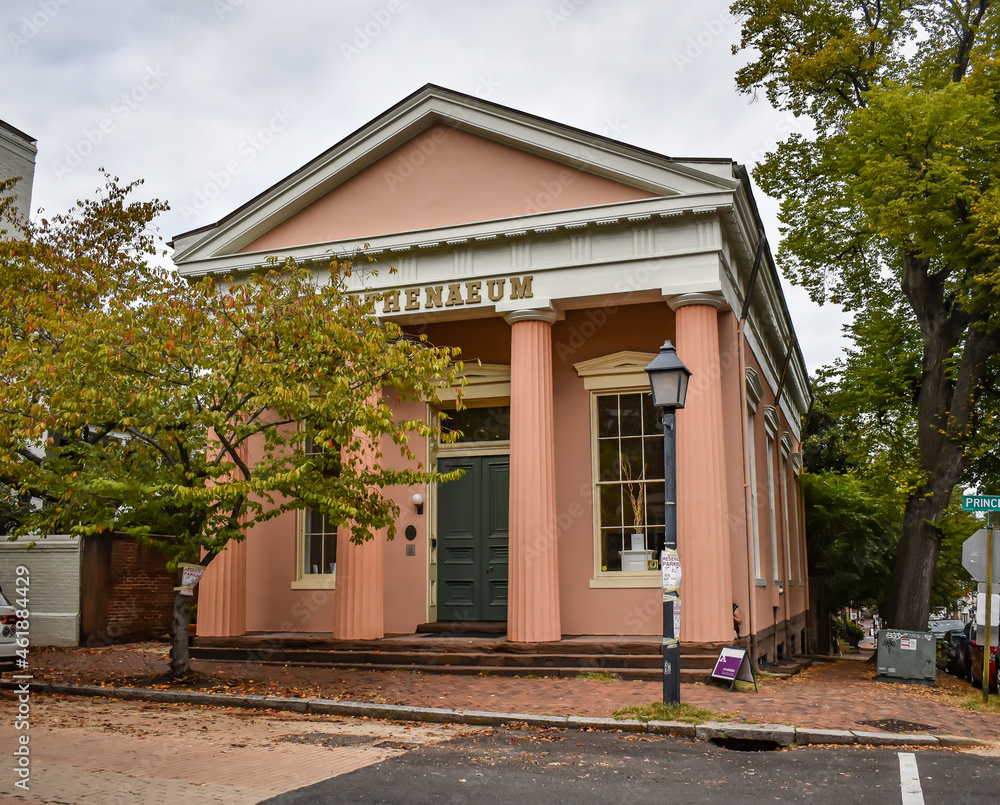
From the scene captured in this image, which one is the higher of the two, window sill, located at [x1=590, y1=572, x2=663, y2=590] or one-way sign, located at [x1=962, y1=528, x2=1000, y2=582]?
one-way sign, located at [x1=962, y1=528, x2=1000, y2=582]

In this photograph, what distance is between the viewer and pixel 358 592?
46.0ft

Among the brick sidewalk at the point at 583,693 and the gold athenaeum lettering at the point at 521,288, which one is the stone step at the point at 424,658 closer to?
the brick sidewalk at the point at 583,693

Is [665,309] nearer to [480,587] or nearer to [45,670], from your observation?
[480,587]

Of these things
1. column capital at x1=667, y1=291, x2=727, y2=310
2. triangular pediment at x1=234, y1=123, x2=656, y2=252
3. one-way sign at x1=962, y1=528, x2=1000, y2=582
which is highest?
triangular pediment at x1=234, y1=123, x2=656, y2=252

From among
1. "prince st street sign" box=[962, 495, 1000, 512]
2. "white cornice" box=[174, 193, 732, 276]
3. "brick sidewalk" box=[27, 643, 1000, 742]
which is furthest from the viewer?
"white cornice" box=[174, 193, 732, 276]

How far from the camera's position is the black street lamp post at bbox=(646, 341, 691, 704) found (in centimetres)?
934

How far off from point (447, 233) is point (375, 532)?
4.89 meters

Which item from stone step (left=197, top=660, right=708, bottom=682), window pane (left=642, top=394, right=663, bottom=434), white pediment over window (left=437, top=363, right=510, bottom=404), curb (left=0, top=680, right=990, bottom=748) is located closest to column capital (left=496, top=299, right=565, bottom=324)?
white pediment over window (left=437, top=363, right=510, bottom=404)

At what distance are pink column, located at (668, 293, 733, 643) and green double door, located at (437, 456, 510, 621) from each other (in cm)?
354

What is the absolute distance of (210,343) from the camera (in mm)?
11086

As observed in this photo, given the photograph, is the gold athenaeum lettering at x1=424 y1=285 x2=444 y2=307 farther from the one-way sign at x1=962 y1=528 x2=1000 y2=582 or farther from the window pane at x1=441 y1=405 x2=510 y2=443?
the one-way sign at x1=962 y1=528 x2=1000 y2=582

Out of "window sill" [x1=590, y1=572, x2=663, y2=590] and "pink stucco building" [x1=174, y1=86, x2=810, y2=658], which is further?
"window sill" [x1=590, y1=572, x2=663, y2=590]

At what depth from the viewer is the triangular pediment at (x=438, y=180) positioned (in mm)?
13680

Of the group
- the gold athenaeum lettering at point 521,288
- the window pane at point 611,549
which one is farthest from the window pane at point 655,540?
the gold athenaeum lettering at point 521,288
